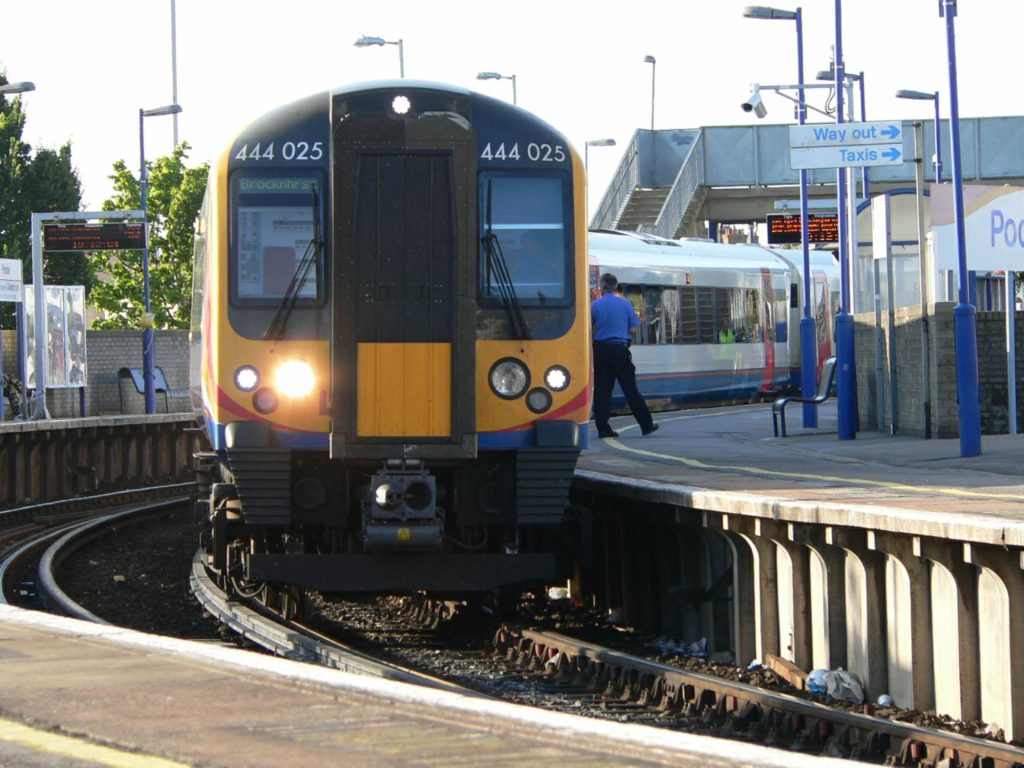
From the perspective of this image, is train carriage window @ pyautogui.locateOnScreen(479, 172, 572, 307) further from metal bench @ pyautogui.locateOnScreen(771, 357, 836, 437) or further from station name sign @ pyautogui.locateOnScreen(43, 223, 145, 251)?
station name sign @ pyautogui.locateOnScreen(43, 223, 145, 251)

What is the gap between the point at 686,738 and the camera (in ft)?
18.5

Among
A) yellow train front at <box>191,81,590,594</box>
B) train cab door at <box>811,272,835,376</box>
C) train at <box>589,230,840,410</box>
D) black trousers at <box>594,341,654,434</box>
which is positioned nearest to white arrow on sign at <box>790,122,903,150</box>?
black trousers at <box>594,341,654,434</box>

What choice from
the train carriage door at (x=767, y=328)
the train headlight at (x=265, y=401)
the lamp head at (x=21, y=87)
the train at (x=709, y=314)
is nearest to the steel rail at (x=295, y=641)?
the train headlight at (x=265, y=401)

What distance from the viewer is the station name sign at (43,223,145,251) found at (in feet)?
121

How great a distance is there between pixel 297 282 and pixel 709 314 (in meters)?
19.3

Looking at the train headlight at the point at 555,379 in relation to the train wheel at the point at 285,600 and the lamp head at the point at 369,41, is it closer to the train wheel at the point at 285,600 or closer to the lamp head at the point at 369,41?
the train wheel at the point at 285,600

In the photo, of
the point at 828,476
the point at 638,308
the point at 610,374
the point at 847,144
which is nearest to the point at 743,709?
the point at 828,476

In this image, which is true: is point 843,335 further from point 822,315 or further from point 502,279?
point 822,315

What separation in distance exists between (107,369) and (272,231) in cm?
3248

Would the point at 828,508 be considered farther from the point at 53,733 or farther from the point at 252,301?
the point at 53,733

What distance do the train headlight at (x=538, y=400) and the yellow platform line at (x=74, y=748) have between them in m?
5.17

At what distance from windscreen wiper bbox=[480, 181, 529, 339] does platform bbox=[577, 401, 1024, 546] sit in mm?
1490

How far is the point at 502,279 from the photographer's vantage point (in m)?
10.8

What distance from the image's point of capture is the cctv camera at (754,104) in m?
24.8
